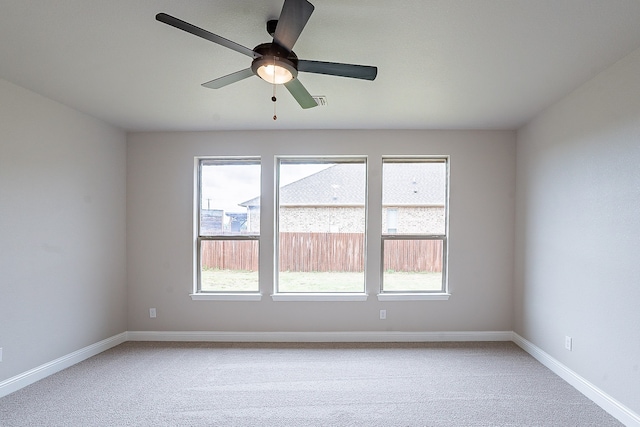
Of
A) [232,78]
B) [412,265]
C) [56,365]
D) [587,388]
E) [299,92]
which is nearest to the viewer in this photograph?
[232,78]

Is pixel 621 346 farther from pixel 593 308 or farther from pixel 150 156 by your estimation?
pixel 150 156

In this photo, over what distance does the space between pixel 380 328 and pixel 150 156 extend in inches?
138

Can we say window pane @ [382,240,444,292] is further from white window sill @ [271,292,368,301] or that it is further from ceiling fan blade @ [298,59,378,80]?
ceiling fan blade @ [298,59,378,80]

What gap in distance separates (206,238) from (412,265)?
2595 millimetres

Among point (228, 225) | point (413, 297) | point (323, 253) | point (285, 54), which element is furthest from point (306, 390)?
point (285, 54)

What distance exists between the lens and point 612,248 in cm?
239

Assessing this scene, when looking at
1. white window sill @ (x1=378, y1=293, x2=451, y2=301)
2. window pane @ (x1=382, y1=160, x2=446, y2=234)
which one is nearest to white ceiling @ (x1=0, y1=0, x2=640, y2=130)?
window pane @ (x1=382, y1=160, x2=446, y2=234)

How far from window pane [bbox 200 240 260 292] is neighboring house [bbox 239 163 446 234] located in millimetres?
309

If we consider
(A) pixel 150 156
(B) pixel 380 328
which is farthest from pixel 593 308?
(A) pixel 150 156

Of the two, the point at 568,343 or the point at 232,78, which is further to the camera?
the point at 568,343

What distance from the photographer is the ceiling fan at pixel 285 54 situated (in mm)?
1481

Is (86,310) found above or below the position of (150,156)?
below

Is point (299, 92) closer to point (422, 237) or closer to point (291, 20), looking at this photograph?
point (291, 20)

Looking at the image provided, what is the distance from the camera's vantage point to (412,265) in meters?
3.92
